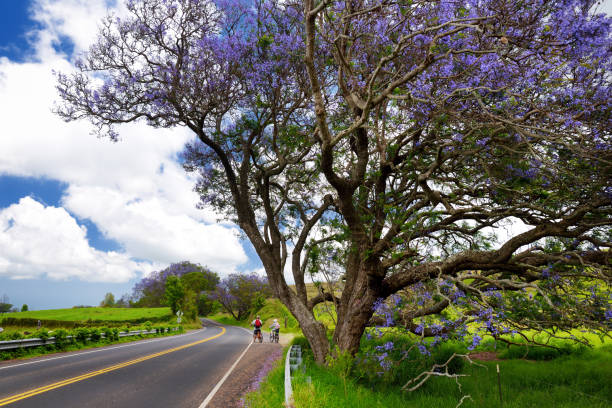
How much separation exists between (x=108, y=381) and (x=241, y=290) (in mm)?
51538

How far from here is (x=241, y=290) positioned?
58938mm

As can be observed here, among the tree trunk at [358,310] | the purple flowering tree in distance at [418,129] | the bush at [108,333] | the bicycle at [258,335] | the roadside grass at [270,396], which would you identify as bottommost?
the bicycle at [258,335]

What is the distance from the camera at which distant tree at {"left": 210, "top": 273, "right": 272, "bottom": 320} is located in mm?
58531

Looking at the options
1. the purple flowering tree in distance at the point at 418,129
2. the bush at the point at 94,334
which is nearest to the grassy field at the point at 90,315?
the bush at the point at 94,334

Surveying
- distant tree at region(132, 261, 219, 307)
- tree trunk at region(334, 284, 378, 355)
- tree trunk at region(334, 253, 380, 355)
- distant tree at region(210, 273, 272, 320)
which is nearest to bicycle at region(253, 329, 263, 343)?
tree trunk at region(334, 253, 380, 355)

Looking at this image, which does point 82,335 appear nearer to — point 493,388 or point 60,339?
point 60,339

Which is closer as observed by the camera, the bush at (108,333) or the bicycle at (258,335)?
the bush at (108,333)

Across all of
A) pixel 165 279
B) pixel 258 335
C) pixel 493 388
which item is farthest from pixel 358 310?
pixel 165 279

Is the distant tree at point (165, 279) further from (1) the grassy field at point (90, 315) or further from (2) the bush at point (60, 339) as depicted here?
(2) the bush at point (60, 339)

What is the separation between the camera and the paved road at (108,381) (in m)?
6.93

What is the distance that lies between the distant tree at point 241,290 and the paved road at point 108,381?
149ft

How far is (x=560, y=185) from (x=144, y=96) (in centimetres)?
1070

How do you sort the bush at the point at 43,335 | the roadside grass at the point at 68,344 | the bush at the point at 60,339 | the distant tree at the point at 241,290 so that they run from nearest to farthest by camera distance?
the roadside grass at the point at 68,344, the bush at the point at 43,335, the bush at the point at 60,339, the distant tree at the point at 241,290

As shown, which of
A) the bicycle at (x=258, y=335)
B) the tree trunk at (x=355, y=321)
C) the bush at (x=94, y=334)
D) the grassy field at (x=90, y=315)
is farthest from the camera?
the grassy field at (x=90, y=315)
